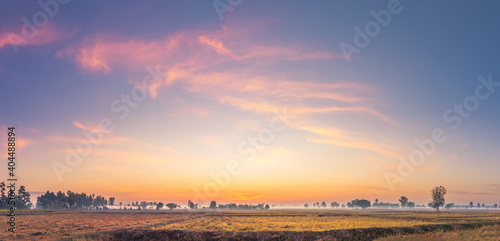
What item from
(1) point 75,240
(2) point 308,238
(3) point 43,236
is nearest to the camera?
(2) point 308,238

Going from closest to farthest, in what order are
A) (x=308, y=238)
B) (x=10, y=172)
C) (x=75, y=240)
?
(x=10, y=172) → (x=308, y=238) → (x=75, y=240)

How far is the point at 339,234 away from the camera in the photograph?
34.1 m

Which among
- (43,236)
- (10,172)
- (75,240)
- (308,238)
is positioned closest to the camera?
(10,172)

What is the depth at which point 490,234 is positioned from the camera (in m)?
36.8

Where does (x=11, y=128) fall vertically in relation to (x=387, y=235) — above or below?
above

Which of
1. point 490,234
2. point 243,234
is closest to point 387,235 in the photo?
point 490,234

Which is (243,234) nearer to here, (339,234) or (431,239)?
(339,234)

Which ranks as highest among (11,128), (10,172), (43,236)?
(11,128)

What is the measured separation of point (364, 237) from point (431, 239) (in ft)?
22.0

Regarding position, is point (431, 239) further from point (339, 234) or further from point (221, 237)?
point (221, 237)

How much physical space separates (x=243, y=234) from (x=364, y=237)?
13422 mm

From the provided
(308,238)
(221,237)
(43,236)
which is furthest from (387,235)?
(43,236)

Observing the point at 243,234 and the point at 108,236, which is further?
the point at 108,236

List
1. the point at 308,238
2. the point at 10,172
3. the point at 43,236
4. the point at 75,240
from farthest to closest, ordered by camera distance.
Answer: the point at 43,236, the point at 75,240, the point at 308,238, the point at 10,172
